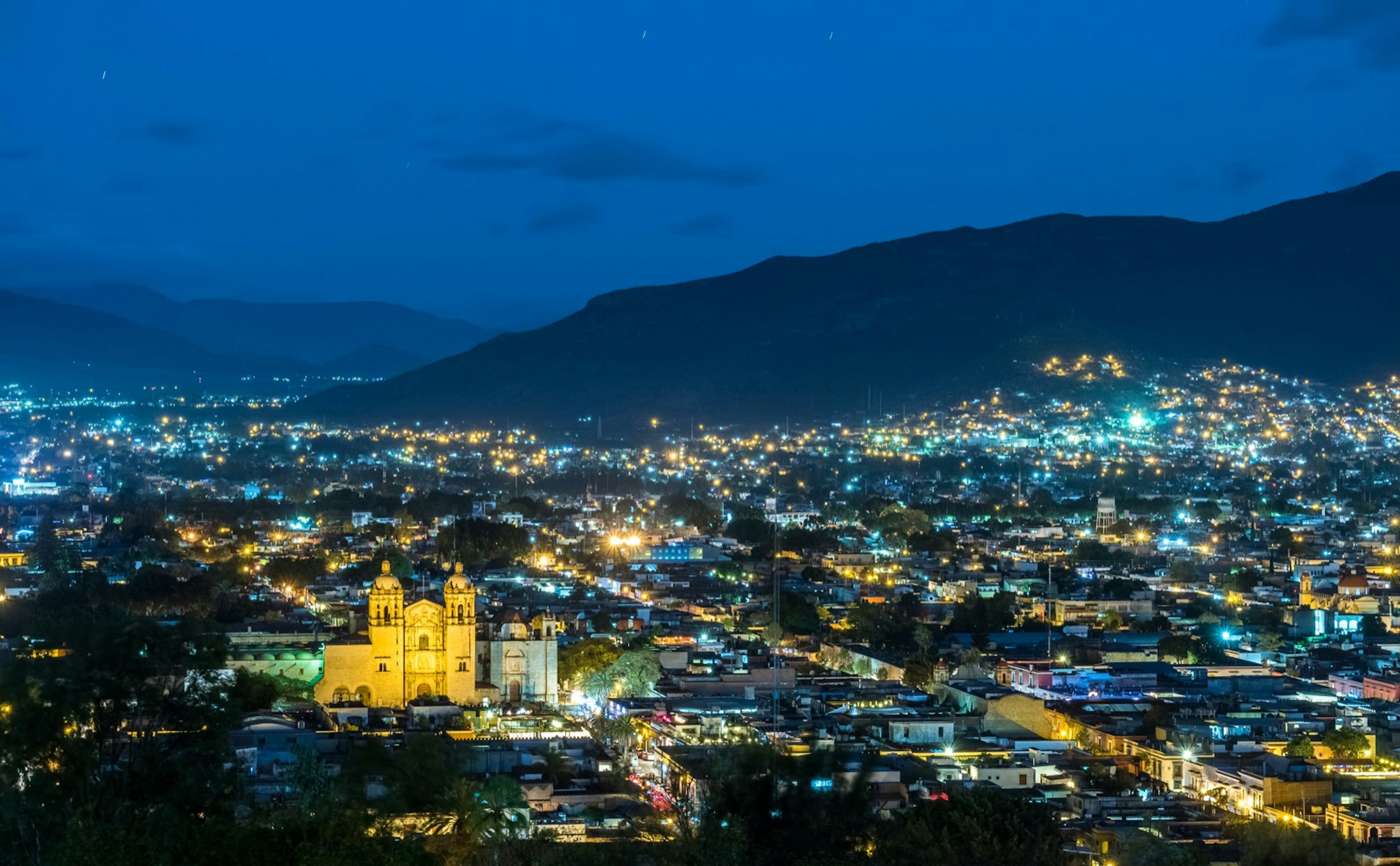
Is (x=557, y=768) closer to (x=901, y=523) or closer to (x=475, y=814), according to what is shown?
(x=475, y=814)

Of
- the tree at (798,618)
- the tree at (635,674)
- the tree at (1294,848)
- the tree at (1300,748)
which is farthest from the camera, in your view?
the tree at (798,618)

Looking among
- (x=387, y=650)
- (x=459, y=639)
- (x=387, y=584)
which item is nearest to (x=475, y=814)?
(x=387, y=650)

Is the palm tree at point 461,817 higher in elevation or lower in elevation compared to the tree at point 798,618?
lower

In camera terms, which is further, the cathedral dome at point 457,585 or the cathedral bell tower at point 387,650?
the cathedral dome at point 457,585

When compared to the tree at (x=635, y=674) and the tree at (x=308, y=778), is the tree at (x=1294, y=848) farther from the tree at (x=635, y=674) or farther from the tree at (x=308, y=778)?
the tree at (x=635, y=674)

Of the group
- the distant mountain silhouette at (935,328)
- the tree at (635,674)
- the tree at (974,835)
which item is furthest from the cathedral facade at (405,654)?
the distant mountain silhouette at (935,328)

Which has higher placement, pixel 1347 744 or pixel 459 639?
pixel 459 639
